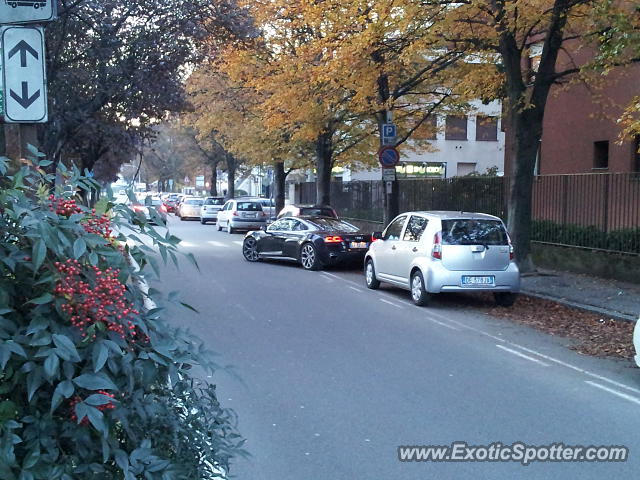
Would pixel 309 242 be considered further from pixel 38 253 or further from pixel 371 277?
pixel 38 253

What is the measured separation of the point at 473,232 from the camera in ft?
40.8

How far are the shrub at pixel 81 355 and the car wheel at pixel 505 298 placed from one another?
1066 cm

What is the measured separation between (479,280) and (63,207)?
1022 centimetres

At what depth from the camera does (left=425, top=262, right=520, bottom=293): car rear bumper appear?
39.9ft

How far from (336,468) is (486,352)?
4423 millimetres

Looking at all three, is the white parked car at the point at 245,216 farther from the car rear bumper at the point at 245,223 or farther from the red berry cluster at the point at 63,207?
the red berry cluster at the point at 63,207

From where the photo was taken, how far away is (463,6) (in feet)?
47.4

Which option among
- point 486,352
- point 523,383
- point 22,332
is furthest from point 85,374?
point 486,352

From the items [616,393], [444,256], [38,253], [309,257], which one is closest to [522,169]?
[444,256]

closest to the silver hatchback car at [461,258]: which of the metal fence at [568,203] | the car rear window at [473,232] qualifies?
the car rear window at [473,232]

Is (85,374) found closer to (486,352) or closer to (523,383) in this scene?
(523,383)

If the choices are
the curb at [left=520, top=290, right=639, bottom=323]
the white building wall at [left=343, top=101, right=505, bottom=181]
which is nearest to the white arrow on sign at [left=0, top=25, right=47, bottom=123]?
the curb at [left=520, top=290, right=639, bottom=323]

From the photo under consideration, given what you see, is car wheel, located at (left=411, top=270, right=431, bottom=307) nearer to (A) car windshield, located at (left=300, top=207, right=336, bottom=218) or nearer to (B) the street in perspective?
(B) the street in perspective

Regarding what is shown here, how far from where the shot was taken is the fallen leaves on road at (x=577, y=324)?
946cm
